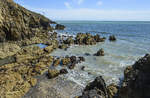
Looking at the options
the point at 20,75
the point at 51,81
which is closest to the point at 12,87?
the point at 20,75

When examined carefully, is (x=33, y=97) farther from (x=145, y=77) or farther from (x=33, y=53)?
(x=33, y=53)

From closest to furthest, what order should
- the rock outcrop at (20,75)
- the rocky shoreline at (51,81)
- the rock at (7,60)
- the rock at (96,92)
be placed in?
the rocky shoreline at (51,81) → the rock at (96,92) → the rock outcrop at (20,75) → the rock at (7,60)

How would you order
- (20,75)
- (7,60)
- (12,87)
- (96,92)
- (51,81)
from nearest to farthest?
1. (96,92)
2. (12,87)
3. (51,81)
4. (20,75)
5. (7,60)

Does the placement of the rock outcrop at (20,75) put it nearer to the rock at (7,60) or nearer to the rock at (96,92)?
the rock at (7,60)

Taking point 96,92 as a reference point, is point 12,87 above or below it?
below

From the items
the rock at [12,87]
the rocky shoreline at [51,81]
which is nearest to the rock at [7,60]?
the rocky shoreline at [51,81]

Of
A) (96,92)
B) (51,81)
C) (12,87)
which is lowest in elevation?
(51,81)

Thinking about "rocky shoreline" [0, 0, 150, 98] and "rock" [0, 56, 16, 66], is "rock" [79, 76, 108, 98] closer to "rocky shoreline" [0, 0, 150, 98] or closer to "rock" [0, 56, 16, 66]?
"rocky shoreline" [0, 0, 150, 98]

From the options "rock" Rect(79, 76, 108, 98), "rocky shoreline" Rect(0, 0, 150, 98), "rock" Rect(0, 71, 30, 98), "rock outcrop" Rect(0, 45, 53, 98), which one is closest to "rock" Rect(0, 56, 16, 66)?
"rocky shoreline" Rect(0, 0, 150, 98)

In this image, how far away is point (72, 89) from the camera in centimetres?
1033

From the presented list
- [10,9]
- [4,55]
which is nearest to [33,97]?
[4,55]

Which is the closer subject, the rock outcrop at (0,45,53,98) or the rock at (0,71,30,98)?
the rock at (0,71,30,98)

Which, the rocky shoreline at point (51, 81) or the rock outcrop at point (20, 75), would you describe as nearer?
the rocky shoreline at point (51, 81)

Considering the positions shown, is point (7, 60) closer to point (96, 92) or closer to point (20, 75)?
point (20, 75)
